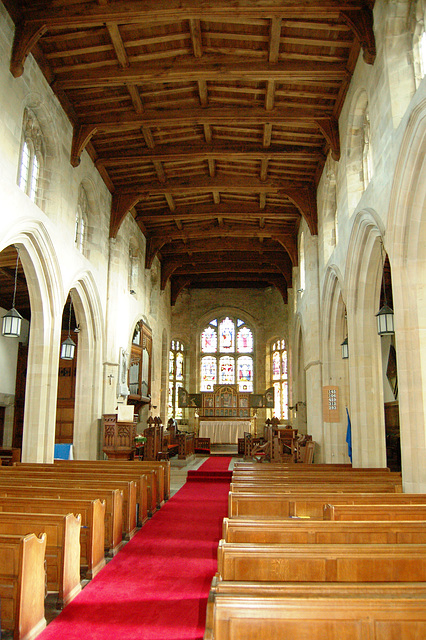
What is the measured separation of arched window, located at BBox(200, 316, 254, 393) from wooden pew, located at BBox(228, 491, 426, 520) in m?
18.7

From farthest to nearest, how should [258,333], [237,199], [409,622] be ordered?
[258,333] → [237,199] → [409,622]

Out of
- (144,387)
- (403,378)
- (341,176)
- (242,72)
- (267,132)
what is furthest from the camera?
(144,387)

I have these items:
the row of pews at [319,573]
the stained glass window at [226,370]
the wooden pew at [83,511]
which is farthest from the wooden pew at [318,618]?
the stained glass window at [226,370]

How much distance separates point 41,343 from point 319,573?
781cm

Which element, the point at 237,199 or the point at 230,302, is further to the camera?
the point at 230,302

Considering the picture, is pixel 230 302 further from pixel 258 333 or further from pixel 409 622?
pixel 409 622

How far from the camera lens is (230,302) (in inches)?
973

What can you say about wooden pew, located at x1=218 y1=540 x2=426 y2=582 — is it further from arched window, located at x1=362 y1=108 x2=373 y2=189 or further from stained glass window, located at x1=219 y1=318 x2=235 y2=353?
stained glass window, located at x1=219 y1=318 x2=235 y2=353

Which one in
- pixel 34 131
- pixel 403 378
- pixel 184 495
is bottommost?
pixel 184 495

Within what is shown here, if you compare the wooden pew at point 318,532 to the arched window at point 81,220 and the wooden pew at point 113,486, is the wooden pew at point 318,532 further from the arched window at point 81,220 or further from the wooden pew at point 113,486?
the arched window at point 81,220

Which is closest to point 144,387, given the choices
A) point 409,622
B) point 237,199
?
point 237,199

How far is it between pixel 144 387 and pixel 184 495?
7939 millimetres

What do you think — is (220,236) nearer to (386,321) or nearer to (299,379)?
(299,379)

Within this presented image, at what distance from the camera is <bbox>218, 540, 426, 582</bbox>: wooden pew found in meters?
2.82
